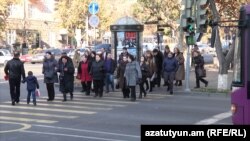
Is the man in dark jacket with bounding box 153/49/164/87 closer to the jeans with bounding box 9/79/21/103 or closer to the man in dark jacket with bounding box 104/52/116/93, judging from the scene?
the man in dark jacket with bounding box 104/52/116/93

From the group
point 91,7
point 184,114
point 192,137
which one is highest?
point 91,7

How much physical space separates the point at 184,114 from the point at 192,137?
30.2 feet

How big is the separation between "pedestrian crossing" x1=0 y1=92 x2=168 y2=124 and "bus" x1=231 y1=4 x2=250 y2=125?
553cm

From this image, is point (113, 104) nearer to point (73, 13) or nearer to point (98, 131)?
point (98, 131)

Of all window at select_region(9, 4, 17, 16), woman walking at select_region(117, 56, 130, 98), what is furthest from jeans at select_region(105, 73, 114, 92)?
window at select_region(9, 4, 17, 16)

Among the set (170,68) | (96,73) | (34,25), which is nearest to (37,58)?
(34,25)

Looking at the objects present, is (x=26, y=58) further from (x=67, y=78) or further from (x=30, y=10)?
(x=67, y=78)

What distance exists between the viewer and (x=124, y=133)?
11156mm

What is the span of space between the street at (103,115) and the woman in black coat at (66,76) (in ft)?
1.47

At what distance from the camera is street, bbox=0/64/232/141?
439 inches

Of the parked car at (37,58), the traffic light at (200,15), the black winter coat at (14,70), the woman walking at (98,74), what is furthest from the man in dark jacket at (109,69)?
the parked car at (37,58)

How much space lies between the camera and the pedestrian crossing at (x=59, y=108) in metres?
13.7

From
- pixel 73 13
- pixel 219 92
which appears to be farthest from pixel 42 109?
pixel 73 13

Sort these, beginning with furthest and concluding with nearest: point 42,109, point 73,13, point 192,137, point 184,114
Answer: point 73,13 → point 42,109 → point 184,114 → point 192,137
